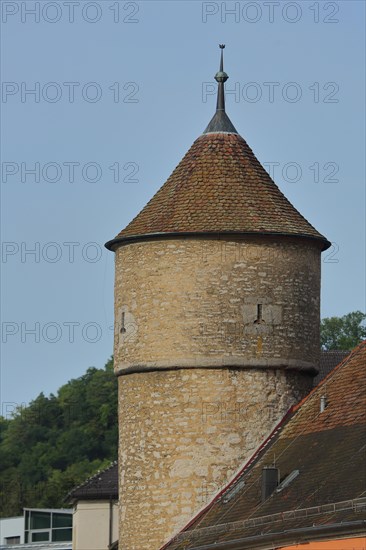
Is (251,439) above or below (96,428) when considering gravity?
below

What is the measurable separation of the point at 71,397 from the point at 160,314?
3617 inches

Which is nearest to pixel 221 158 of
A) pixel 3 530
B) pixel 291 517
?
pixel 291 517

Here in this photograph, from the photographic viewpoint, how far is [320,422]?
98.0 feet

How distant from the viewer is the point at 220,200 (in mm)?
32094

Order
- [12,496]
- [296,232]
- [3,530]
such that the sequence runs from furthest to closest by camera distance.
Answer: [12,496] < [3,530] < [296,232]

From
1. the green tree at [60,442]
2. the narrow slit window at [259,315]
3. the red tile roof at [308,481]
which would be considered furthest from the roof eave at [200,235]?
the green tree at [60,442]

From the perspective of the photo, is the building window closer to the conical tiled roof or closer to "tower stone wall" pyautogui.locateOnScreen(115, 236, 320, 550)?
the conical tiled roof

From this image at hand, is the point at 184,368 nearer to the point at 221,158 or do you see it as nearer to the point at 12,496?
the point at 221,158

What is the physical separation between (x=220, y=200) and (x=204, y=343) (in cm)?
254

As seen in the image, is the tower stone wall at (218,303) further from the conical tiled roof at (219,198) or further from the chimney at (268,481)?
the chimney at (268,481)

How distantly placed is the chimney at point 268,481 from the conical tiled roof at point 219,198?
4.50 meters

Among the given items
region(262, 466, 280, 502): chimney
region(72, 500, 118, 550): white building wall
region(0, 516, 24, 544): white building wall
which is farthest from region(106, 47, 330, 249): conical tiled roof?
region(0, 516, 24, 544): white building wall

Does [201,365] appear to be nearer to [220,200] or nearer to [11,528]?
[220,200]

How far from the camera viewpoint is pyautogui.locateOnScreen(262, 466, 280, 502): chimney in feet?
94.3
